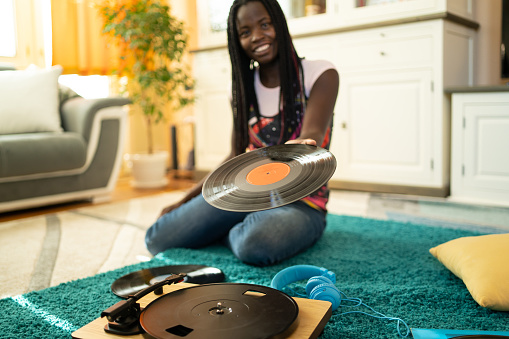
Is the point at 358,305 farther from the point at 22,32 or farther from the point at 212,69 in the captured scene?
the point at 22,32

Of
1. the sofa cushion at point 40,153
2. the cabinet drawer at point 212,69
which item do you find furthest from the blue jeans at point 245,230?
the cabinet drawer at point 212,69

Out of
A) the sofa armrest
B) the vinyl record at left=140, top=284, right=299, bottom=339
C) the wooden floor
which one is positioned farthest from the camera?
the sofa armrest

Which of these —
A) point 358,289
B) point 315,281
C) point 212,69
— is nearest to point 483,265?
point 358,289

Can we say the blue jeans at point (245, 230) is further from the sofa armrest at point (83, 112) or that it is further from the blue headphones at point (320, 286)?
the sofa armrest at point (83, 112)

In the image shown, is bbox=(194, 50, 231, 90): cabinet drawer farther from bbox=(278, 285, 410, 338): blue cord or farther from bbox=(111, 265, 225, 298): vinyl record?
bbox=(278, 285, 410, 338): blue cord

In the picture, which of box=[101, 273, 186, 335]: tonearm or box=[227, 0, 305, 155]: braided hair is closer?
box=[101, 273, 186, 335]: tonearm

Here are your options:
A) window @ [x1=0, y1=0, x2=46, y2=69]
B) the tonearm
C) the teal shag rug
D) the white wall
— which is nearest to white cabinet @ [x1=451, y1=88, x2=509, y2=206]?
the white wall

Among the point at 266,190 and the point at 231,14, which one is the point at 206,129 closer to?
the point at 231,14

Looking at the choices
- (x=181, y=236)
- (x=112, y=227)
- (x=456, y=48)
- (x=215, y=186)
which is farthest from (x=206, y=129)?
(x=215, y=186)

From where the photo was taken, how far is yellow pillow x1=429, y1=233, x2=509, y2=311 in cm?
116

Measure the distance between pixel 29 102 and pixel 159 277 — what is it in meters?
1.92

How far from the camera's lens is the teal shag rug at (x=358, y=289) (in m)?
1.12

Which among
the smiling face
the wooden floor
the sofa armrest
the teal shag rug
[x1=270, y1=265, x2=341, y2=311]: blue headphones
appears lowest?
the wooden floor

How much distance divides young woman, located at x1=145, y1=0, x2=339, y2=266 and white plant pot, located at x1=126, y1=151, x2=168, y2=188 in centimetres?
183
